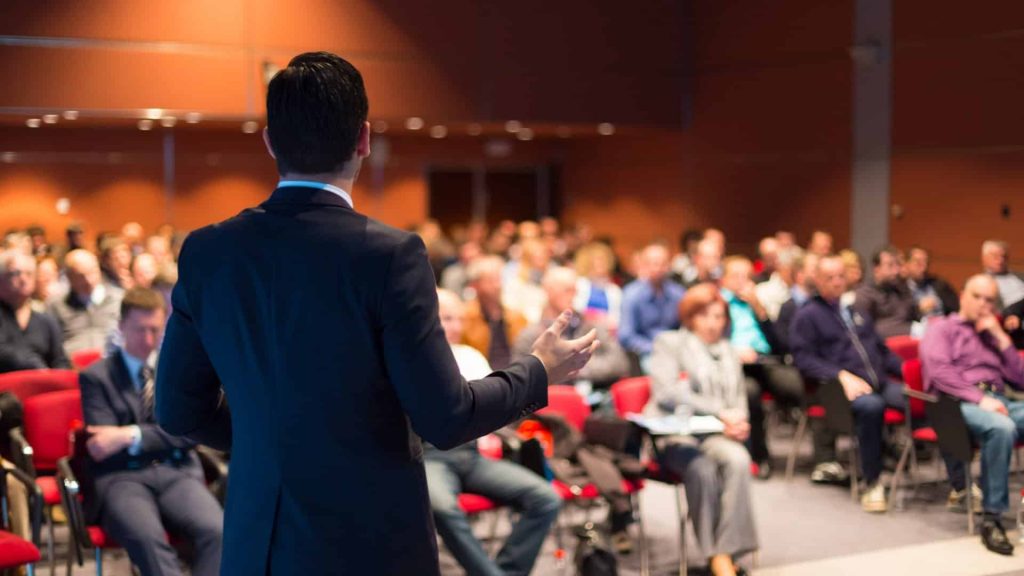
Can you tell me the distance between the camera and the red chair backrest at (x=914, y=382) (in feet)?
23.8

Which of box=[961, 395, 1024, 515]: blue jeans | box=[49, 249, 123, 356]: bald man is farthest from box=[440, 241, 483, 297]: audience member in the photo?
box=[961, 395, 1024, 515]: blue jeans

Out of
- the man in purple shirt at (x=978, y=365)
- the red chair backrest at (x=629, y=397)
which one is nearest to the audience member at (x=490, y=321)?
the red chair backrest at (x=629, y=397)

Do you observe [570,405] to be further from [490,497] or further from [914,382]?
[914,382]

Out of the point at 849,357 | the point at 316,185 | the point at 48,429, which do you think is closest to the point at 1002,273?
the point at 849,357

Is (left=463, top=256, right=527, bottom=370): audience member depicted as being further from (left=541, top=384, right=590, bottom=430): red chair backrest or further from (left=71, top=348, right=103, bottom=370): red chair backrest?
(left=71, top=348, right=103, bottom=370): red chair backrest

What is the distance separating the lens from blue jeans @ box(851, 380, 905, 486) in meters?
7.25

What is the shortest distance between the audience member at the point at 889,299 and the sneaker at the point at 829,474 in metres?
1.64

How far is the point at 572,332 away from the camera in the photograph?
7.05 metres

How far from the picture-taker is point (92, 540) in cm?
459

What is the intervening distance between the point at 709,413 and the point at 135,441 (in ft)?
9.35

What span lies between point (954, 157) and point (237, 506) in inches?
434

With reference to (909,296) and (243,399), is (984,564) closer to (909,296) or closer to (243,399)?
(909,296)

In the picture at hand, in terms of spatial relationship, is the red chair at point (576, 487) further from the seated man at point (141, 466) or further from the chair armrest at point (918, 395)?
the chair armrest at point (918, 395)

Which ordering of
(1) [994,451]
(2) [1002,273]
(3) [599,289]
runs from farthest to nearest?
(3) [599,289]
(2) [1002,273]
(1) [994,451]
